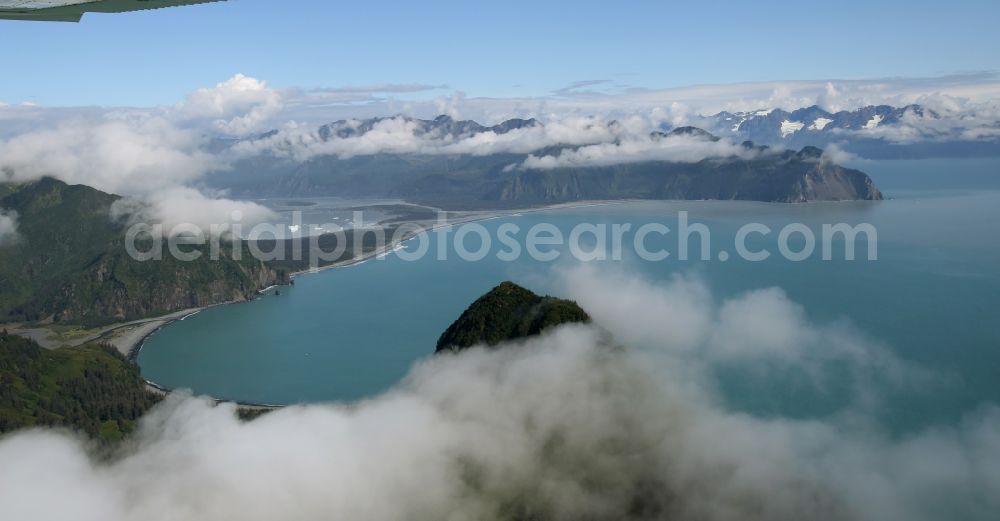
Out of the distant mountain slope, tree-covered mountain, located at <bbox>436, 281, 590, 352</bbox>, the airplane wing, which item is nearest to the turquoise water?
the distant mountain slope

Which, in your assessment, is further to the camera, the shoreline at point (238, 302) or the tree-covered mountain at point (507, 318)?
the shoreline at point (238, 302)

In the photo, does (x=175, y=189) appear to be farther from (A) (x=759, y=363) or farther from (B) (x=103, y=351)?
(A) (x=759, y=363)

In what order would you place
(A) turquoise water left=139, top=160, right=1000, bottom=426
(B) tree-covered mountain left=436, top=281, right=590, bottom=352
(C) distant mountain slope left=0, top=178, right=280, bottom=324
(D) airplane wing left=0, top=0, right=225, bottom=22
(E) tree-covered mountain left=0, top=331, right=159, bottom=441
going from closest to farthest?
(D) airplane wing left=0, top=0, right=225, bottom=22 < (B) tree-covered mountain left=436, top=281, right=590, bottom=352 < (E) tree-covered mountain left=0, top=331, right=159, bottom=441 < (A) turquoise water left=139, top=160, right=1000, bottom=426 < (C) distant mountain slope left=0, top=178, right=280, bottom=324

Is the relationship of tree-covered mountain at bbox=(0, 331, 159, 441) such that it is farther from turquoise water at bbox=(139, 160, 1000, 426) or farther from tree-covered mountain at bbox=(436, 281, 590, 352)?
tree-covered mountain at bbox=(436, 281, 590, 352)

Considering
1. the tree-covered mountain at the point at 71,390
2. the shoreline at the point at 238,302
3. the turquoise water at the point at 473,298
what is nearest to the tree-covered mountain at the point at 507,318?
the turquoise water at the point at 473,298

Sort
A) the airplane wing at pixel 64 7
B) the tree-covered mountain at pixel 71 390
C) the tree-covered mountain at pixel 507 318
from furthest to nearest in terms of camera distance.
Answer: the tree-covered mountain at pixel 71 390
the tree-covered mountain at pixel 507 318
the airplane wing at pixel 64 7

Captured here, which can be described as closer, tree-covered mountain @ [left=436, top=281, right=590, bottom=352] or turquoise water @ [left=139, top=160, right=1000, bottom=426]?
tree-covered mountain @ [left=436, top=281, right=590, bottom=352]

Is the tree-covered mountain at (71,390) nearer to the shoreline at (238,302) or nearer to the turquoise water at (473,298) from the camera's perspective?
the shoreline at (238,302)

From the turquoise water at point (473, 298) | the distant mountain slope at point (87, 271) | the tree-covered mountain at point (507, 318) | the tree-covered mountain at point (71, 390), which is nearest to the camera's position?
the tree-covered mountain at point (507, 318)
